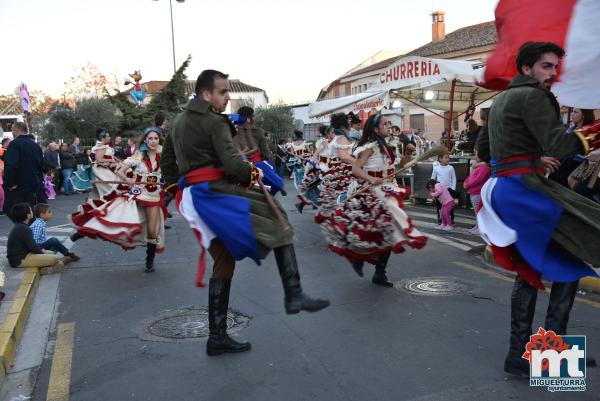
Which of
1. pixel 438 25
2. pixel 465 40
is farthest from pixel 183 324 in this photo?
pixel 438 25

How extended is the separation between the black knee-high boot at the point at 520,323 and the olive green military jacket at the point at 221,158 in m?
1.55

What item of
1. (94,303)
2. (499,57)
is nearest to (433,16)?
(499,57)

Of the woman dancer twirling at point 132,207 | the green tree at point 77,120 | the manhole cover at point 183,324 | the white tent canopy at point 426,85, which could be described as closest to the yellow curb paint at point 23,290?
the woman dancer twirling at point 132,207

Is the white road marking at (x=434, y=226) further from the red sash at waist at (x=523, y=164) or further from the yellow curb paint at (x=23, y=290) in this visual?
the yellow curb paint at (x=23, y=290)

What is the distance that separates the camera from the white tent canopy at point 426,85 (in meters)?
11.8

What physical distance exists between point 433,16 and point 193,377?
57.6m

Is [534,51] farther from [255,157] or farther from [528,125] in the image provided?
[255,157]

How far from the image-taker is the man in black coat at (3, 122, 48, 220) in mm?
9430

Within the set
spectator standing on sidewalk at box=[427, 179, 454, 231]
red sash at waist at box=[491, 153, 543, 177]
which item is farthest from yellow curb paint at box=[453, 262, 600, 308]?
spectator standing on sidewalk at box=[427, 179, 454, 231]

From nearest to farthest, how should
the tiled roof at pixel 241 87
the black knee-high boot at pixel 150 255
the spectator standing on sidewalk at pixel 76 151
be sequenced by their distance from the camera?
1. the black knee-high boot at pixel 150 255
2. the spectator standing on sidewalk at pixel 76 151
3. the tiled roof at pixel 241 87

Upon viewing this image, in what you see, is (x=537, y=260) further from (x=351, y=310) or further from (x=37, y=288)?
(x=37, y=288)

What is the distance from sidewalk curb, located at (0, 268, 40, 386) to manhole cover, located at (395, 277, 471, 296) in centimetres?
361

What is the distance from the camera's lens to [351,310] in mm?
5195

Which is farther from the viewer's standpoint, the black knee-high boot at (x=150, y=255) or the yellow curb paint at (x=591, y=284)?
the black knee-high boot at (x=150, y=255)
